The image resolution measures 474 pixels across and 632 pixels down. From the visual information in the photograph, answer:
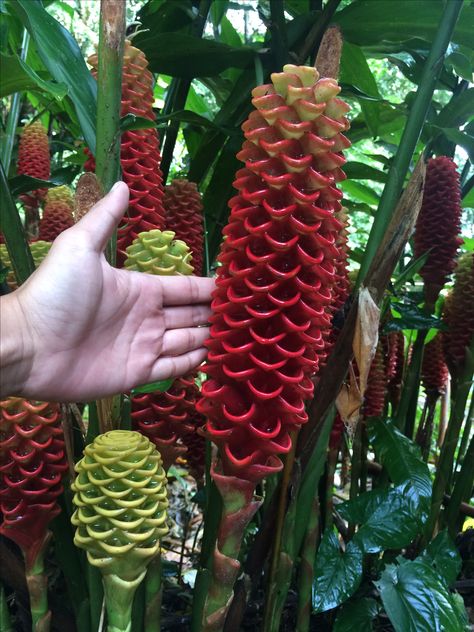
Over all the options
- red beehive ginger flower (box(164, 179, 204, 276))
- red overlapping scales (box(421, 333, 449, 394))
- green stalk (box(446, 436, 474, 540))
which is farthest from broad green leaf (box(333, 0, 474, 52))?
green stalk (box(446, 436, 474, 540))

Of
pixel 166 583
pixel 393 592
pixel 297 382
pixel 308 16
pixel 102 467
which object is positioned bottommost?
pixel 166 583

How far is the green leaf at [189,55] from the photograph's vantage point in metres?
1.27

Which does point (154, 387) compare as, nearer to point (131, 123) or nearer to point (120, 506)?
point (120, 506)

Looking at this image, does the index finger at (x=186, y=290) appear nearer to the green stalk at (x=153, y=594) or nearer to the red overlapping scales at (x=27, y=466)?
the red overlapping scales at (x=27, y=466)

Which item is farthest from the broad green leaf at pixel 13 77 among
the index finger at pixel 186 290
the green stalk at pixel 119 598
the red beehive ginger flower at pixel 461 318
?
the red beehive ginger flower at pixel 461 318

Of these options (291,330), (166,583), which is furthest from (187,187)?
(166,583)

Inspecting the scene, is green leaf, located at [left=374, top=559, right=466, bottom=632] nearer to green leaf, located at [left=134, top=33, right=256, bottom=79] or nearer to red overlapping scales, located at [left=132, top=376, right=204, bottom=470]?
red overlapping scales, located at [left=132, top=376, right=204, bottom=470]

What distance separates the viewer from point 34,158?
5.93 ft

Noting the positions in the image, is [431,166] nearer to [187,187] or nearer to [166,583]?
[187,187]

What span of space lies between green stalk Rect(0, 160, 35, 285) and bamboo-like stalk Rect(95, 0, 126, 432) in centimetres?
18

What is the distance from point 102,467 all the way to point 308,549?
0.63 metres

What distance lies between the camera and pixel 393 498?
50.4 inches

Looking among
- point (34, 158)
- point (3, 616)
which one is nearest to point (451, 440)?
point (3, 616)

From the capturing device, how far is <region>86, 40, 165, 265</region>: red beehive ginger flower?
0.94 meters
